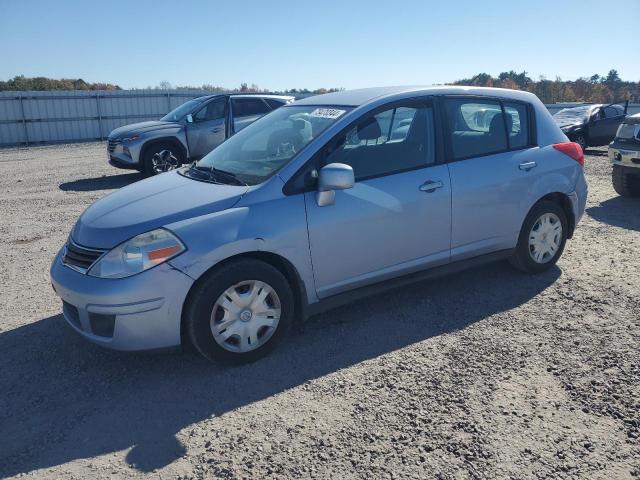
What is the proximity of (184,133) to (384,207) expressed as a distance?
8.38 m

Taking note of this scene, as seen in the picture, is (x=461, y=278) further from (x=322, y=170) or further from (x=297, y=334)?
(x=322, y=170)

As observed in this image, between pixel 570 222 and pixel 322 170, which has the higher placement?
pixel 322 170

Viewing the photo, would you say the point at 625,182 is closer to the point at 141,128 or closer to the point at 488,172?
the point at 488,172

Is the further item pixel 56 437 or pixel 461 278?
pixel 461 278

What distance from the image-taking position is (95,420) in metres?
3.01

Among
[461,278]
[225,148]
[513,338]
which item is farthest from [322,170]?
[461,278]

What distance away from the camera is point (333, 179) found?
11.4 ft

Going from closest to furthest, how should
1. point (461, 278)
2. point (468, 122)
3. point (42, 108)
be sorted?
point (468, 122) < point (461, 278) < point (42, 108)

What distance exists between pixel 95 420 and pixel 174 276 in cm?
92

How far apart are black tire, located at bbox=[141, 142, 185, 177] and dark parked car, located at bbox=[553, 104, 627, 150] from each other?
36.3 feet

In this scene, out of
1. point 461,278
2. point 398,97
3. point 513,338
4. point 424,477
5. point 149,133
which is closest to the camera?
point 424,477

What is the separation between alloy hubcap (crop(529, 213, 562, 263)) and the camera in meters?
4.87

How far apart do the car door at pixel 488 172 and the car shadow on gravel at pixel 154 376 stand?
22.4 inches

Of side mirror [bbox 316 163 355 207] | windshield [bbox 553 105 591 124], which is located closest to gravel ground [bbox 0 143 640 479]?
side mirror [bbox 316 163 355 207]
